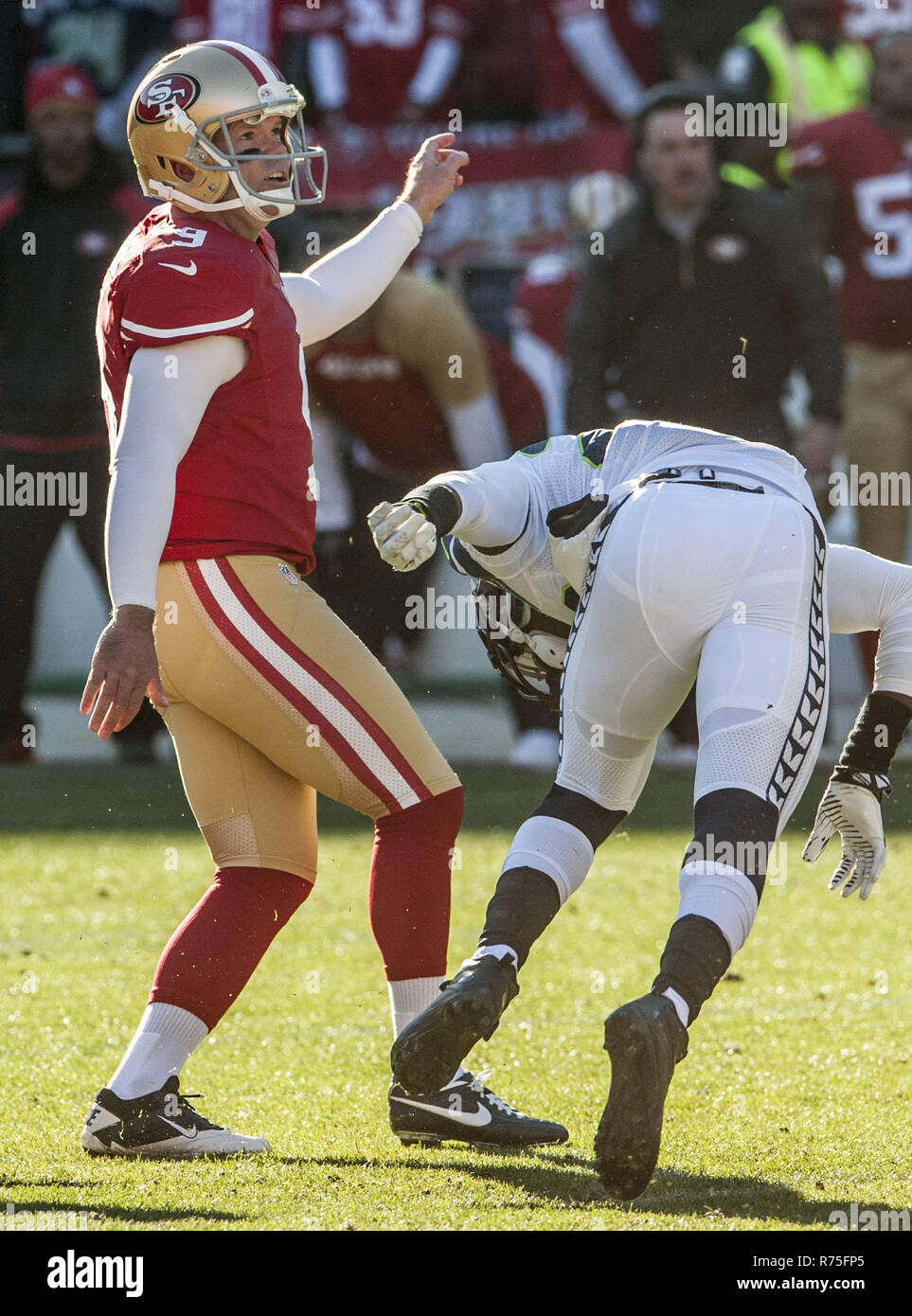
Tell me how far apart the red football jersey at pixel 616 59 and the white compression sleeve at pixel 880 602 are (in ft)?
24.0

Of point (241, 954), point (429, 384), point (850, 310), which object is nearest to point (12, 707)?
point (429, 384)

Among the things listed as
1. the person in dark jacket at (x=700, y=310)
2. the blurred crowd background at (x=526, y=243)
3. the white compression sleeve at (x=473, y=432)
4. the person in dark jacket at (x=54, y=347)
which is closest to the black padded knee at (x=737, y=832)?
the blurred crowd background at (x=526, y=243)

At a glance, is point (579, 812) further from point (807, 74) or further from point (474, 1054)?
point (807, 74)

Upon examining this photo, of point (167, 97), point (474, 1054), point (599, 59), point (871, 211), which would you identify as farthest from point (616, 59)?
point (474, 1054)

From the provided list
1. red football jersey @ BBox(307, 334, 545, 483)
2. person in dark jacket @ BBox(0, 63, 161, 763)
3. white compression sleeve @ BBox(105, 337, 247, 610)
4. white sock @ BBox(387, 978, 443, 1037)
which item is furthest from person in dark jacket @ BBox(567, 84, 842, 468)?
white compression sleeve @ BBox(105, 337, 247, 610)

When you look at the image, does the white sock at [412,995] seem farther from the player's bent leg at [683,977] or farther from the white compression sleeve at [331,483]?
the white compression sleeve at [331,483]

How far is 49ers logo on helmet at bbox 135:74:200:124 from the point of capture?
3051 mm

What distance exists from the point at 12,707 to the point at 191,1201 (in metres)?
5.02

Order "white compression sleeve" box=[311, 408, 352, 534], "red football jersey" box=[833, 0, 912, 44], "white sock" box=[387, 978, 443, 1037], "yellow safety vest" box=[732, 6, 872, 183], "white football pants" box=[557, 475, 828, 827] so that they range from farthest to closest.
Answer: "red football jersey" box=[833, 0, 912, 44], "yellow safety vest" box=[732, 6, 872, 183], "white compression sleeve" box=[311, 408, 352, 534], "white sock" box=[387, 978, 443, 1037], "white football pants" box=[557, 475, 828, 827]

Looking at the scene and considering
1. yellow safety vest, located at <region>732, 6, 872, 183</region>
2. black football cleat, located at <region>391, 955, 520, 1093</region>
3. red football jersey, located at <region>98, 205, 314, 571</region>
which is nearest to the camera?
black football cleat, located at <region>391, 955, 520, 1093</region>

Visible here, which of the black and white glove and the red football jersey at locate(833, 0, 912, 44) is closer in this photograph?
the black and white glove

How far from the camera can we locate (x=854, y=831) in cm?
299

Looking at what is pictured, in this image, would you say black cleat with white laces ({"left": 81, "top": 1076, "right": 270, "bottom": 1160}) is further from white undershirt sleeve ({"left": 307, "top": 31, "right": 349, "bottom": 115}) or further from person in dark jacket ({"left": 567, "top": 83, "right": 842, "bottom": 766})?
white undershirt sleeve ({"left": 307, "top": 31, "right": 349, "bottom": 115})

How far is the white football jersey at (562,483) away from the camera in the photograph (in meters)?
2.80
